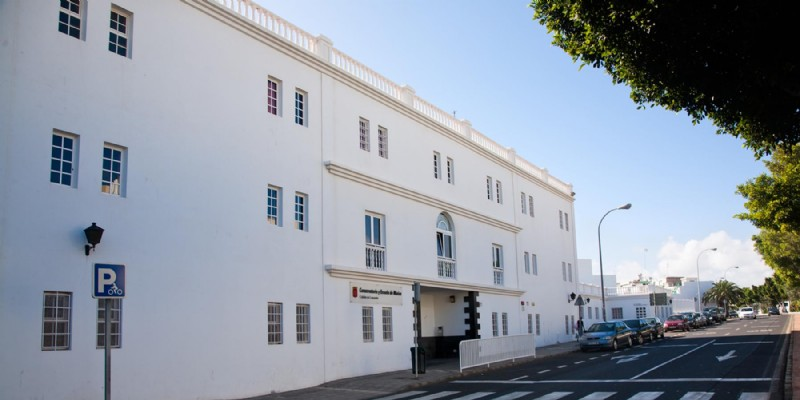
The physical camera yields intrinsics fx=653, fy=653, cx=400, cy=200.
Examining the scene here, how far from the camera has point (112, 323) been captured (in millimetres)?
14203

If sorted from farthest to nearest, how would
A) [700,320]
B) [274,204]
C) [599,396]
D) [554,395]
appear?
1. [700,320]
2. [274,204]
3. [554,395]
4. [599,396]

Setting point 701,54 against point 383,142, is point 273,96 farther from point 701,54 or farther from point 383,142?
point 701,54

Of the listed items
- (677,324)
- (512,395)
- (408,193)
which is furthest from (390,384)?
(677,324)

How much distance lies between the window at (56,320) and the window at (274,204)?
6.77 metres

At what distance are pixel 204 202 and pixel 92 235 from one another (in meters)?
3.66

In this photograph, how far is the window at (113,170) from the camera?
1480 centimetres

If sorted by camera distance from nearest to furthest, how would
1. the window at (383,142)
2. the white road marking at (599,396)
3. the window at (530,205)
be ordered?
the white road marking at (599,396), the window at (383,142), the window at (530,205)

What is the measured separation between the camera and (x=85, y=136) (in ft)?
46.8

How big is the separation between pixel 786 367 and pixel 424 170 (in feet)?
48.1

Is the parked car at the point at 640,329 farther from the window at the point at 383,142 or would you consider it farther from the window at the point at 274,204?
the window at the point at 274,204

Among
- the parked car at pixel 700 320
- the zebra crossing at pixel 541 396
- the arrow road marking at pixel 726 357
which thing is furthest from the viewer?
the parked car at pixel 700 320

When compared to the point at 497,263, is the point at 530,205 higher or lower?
higher

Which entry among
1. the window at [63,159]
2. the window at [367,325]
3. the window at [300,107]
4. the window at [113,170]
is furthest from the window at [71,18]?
the window at [367,325]

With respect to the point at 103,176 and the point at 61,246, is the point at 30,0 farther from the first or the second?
the point at 61,246
